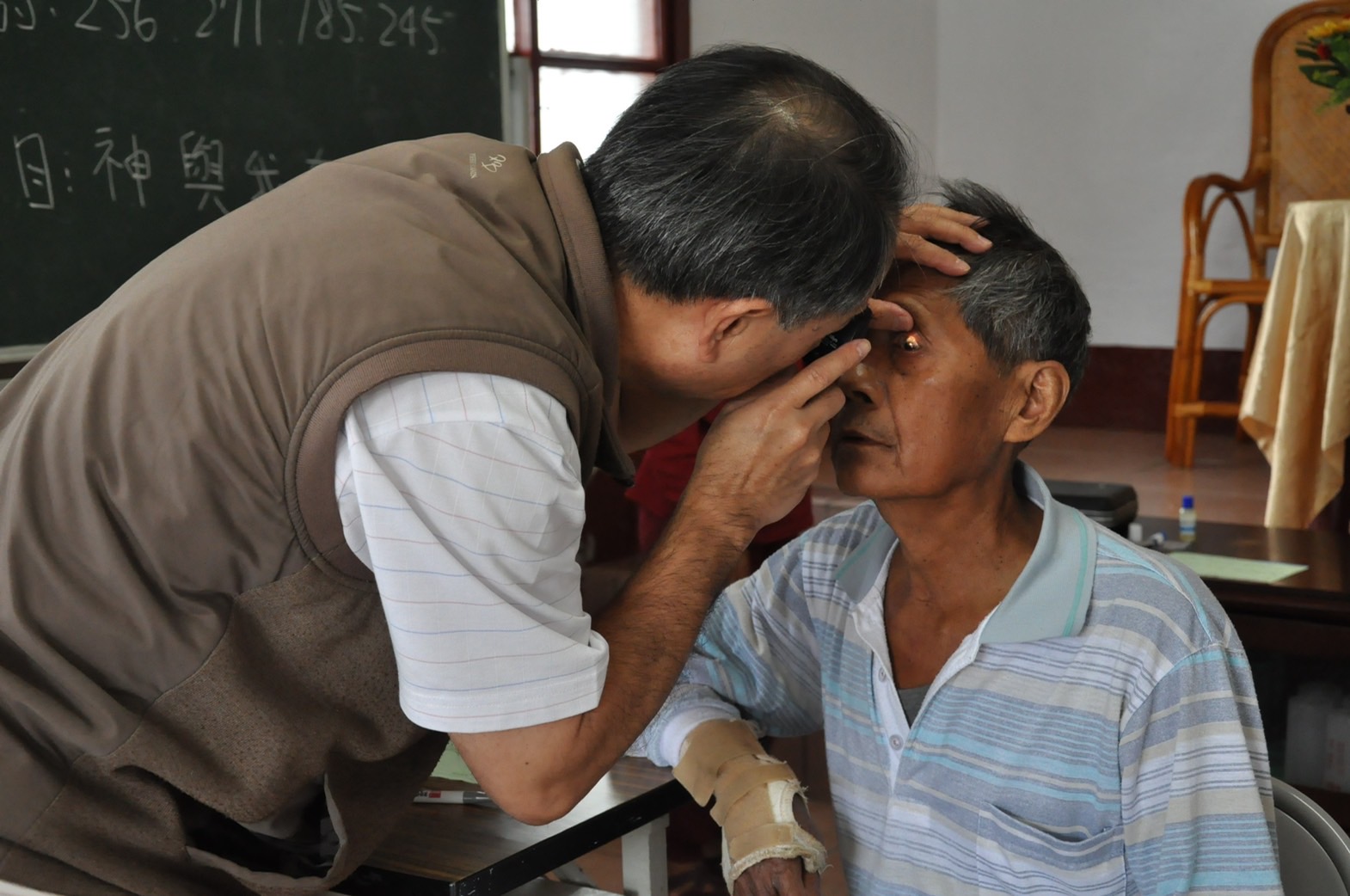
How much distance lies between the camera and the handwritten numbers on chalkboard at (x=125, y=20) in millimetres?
2625

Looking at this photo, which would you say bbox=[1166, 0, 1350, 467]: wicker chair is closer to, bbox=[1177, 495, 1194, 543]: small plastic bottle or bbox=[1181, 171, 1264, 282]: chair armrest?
bbox=[1181, 171, 1264, 282]: chair armrest

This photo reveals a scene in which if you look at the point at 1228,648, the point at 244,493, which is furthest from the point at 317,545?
the point at 1228,648

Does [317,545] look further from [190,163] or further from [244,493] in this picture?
[190,163]

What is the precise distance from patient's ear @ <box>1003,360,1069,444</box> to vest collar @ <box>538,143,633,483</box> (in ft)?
1.71

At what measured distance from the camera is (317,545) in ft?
3.66

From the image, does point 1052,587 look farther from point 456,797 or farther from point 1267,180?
point 1267,180

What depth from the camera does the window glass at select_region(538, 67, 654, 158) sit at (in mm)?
4605

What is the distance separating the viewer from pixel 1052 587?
1404 millimetres

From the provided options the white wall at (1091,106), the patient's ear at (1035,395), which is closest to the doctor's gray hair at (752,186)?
the patient's ear at (1035,395)

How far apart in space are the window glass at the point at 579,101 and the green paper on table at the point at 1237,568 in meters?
2.58

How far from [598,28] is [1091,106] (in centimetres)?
278

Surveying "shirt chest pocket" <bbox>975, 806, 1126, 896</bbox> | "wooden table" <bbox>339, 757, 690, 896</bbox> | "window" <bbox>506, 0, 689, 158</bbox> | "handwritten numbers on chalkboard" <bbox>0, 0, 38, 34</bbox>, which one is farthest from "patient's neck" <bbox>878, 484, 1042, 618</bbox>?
"window" <bbox>506, 0, 689, 158</bbox>

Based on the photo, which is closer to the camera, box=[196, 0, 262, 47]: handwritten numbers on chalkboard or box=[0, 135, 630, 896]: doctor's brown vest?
box=[0, 135, 630, 896]: doctor's brown vest

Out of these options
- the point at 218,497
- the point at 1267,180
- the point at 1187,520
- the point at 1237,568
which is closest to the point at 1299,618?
the point at 1237,568
